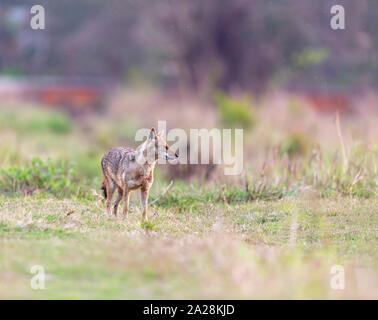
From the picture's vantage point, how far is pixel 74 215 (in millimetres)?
8508

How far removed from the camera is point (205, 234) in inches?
314

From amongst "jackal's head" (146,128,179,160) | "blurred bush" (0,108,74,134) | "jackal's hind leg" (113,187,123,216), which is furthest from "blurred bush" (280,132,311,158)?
"blurred bush" (0,108,74,134)

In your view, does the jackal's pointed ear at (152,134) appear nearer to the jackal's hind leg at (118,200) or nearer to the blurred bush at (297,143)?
the jackal's hind leg at (118,200)

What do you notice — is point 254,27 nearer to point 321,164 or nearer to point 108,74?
point 108,74

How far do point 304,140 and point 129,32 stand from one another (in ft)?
87.5

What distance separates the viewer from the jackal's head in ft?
27.7

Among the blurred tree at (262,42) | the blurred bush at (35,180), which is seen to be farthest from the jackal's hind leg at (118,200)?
the blurred tree at (262,42)

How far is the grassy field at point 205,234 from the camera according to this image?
601 centimetres

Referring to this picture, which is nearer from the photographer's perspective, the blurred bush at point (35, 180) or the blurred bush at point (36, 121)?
the blurred bush at point (35, 180)

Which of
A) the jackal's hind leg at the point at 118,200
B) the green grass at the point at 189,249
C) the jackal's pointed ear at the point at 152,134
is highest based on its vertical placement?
the jackal's pointed ear at the point at 152,134

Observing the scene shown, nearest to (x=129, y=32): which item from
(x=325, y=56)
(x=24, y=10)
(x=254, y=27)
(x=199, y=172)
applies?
(x=24, y=10)

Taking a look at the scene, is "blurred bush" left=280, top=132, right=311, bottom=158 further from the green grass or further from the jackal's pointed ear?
the jackal's pointed ear

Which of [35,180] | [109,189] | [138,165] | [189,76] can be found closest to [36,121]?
[189,76]

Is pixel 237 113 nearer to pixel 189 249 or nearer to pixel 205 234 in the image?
pixel 205 234
